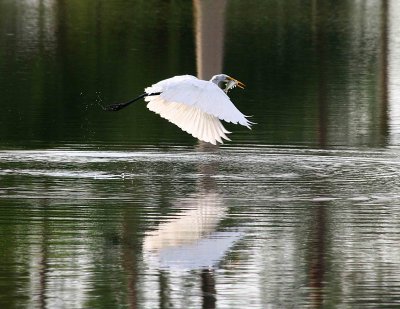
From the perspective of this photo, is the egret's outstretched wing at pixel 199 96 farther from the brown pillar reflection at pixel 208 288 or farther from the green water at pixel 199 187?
the brown pillar reflection at pixel 208 288

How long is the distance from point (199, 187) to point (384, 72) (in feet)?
56.7

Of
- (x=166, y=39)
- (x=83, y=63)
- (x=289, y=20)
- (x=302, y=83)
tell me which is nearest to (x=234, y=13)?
(x=289, y=20)

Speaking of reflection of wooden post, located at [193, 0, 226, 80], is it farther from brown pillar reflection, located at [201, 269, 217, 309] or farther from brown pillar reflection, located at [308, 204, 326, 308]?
brown pillar reflection, located at [201, 269, 217, 309]

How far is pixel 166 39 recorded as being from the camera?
128 ft

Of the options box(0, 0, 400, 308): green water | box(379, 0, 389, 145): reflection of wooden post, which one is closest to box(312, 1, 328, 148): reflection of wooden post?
box(0, 0, 400, 308): green water

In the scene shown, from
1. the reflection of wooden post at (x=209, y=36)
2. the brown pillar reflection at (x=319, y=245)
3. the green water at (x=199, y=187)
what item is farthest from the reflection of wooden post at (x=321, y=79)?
the reflection of wooden post at (x=209, y=36)

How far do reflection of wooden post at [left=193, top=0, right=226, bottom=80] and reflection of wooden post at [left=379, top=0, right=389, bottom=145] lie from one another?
3507 millimetres

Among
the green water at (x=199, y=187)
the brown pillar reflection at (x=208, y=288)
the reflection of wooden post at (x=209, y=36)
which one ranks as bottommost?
the brown pillar reflection at (x=208, y=288)

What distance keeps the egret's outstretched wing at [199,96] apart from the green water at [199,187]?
2.78 feet

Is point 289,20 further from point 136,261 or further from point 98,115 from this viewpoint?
point 136,261

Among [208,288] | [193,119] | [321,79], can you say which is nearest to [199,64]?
[321,79]

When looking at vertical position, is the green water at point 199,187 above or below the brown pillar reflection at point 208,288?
above

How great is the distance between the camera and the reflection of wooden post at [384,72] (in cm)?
2217

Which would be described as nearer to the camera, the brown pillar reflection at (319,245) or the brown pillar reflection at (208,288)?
the brown pillar reflection at (208,288)
